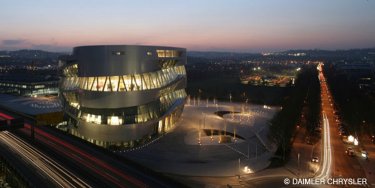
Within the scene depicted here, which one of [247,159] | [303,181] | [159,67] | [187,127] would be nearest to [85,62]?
[159,67]

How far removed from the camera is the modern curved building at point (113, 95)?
155 ft

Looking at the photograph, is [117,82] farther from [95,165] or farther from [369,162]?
[369,162]

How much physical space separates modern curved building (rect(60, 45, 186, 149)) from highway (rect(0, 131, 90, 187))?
1072 centimetres

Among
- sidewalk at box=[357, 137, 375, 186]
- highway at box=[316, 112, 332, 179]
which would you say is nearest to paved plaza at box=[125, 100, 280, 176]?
highway at box=[316, 112, 332, 179]

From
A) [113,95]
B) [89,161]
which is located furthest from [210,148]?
[89,161]

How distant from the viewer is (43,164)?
31.4 meters

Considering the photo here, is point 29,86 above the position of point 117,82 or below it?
below

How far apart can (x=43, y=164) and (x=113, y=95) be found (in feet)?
56.7

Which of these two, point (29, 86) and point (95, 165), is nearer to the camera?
point (95, 165)

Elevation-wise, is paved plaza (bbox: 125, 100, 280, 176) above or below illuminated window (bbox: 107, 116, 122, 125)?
below

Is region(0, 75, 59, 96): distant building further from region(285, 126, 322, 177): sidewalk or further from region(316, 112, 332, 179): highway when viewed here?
region(316, 112, 332, 179): highway

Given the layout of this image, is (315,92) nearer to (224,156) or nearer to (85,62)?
(224,156)

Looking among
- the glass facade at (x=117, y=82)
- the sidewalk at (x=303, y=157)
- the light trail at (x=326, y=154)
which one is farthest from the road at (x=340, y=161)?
the glass facade at (x=117, y=82)

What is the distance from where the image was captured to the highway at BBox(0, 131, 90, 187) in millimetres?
26828
